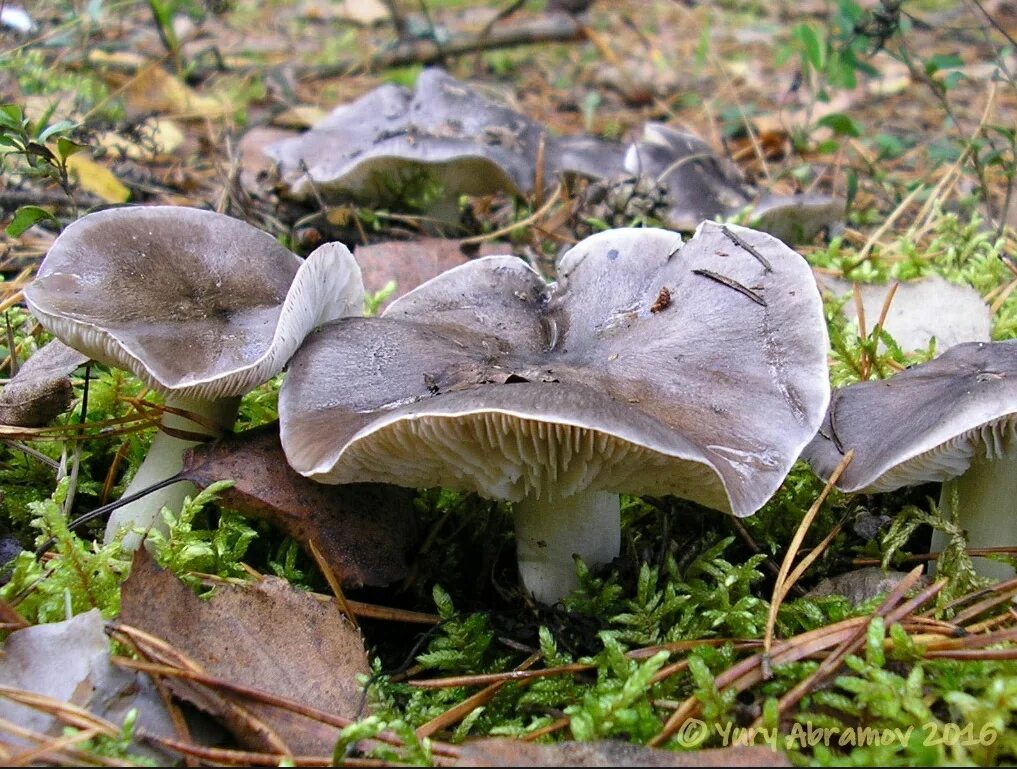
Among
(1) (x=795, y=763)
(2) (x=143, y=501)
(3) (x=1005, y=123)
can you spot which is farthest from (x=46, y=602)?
(3) (x=1005, y=123)

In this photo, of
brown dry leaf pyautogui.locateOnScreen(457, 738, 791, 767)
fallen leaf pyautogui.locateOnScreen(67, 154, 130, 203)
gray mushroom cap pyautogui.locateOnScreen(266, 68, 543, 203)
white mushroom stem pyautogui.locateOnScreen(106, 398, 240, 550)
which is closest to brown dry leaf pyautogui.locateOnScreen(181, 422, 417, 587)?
white mushroom stem pyautogui.locateOnScreen(106, 398, 240, 550)

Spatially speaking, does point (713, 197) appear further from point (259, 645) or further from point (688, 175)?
point (259, 645)

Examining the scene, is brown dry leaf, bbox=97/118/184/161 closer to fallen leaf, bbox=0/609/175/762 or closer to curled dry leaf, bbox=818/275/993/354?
fallen leaf, bbox=0/609/175/762

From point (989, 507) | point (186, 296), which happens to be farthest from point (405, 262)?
point (989, 507)

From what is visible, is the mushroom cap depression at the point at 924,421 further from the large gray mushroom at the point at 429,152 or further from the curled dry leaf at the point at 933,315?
the large gray mushroom at the point at 429,152

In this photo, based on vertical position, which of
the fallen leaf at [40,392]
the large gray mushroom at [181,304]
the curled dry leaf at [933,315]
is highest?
the large gray mushroom at [181,304]

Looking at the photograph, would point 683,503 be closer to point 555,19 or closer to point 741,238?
point 741,238

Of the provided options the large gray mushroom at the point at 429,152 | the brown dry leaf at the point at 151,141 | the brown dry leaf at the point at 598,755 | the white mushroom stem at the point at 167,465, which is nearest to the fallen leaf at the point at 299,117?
the brown dry leaf at the point at 151,141
